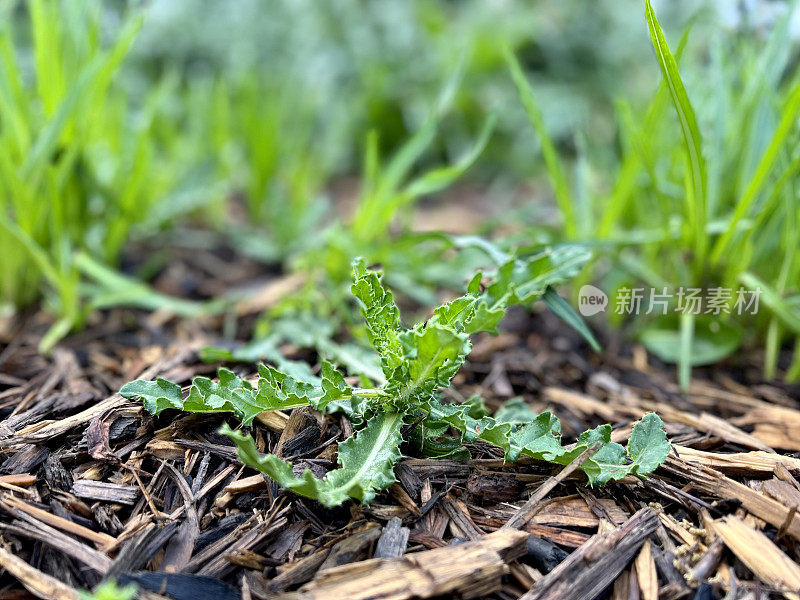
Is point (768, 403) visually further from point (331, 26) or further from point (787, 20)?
point (331, 26)

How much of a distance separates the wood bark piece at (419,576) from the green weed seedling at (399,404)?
0.37 ft

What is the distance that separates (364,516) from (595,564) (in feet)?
1.13

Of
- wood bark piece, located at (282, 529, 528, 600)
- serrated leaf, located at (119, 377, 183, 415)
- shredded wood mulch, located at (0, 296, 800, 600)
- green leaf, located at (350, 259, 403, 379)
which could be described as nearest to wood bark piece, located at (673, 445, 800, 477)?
shredded wood mulch, located at (0, 296, 800, 600)

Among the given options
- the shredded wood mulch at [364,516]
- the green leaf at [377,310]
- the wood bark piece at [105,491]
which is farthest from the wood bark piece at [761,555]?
the wood bark piece at [105,491]

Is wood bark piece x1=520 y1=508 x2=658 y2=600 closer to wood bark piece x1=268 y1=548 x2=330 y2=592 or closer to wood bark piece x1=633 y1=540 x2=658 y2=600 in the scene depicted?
wood bark piece x1=633 y1=540 x2=658 y2=600

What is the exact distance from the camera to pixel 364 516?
91cm

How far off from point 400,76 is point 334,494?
104 inches

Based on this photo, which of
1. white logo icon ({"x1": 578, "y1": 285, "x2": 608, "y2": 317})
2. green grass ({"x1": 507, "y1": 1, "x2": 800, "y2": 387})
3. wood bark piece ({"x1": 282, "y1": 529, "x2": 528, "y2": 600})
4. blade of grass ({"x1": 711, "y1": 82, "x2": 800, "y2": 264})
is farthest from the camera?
white logo icon ({"x1": 578, "y1": 285, "x2": 608, "y2": 317})

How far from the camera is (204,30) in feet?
12.6

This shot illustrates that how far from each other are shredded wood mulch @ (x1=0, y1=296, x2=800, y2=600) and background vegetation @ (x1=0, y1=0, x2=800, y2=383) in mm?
387

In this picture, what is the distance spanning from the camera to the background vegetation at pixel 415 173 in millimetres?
1379

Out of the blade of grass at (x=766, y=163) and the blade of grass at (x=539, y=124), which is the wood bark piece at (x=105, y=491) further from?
the blade of grass at (x=766, y=163)

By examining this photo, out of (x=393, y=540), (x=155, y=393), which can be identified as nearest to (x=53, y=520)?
(x=155, y=393)

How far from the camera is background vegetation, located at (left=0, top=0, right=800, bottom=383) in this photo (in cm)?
138
